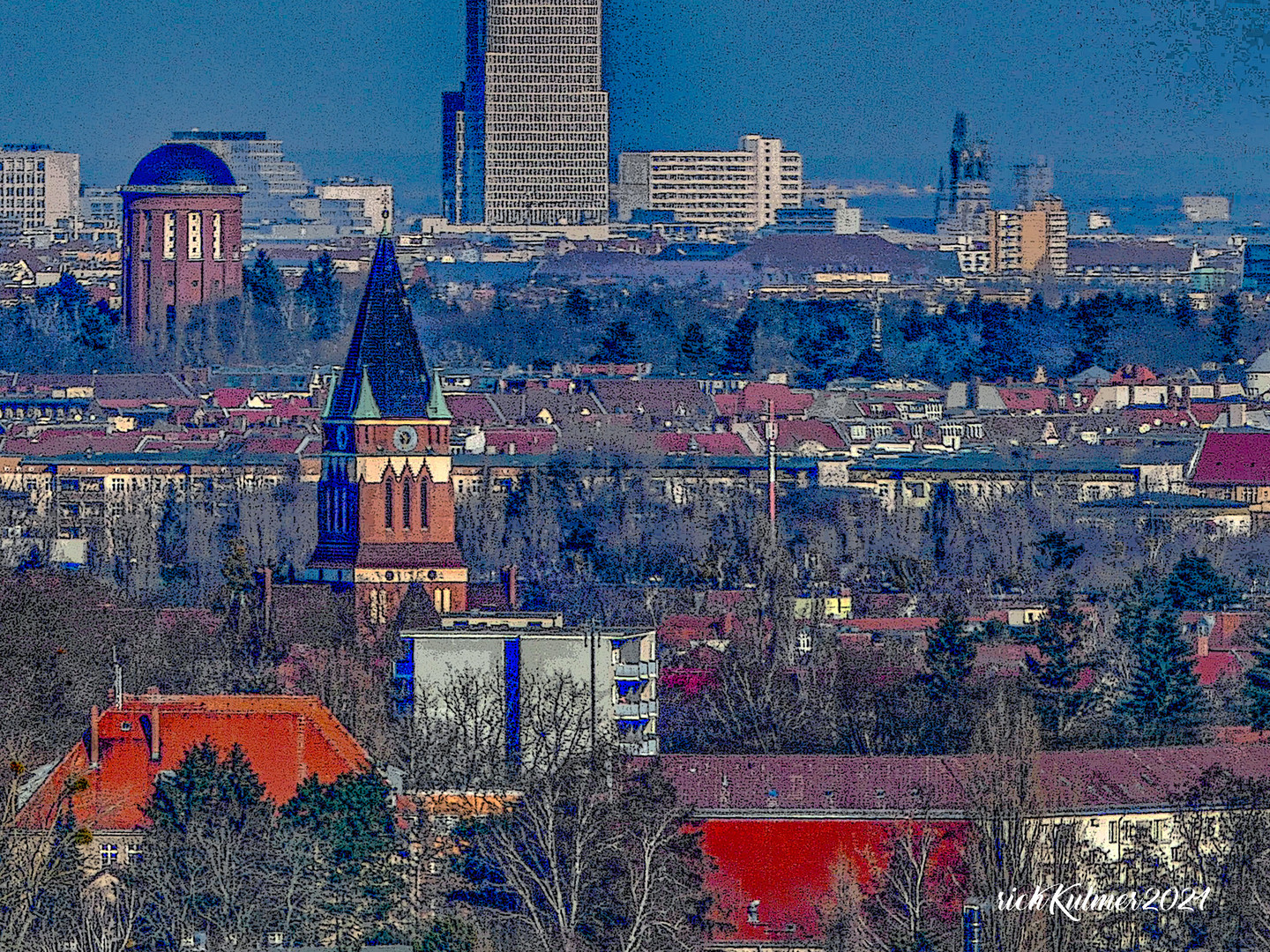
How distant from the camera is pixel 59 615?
4603cm

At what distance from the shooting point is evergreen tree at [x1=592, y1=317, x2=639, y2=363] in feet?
350

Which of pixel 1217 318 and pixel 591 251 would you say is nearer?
pixel 1217 318

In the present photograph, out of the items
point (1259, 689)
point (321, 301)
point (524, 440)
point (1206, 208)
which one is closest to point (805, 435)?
point (524, 440)

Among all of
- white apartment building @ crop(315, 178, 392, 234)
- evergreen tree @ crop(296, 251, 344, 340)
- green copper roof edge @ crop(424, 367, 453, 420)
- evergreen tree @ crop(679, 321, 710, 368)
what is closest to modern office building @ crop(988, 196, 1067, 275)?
white apartment building @ crop(315, 178, 392, 234)

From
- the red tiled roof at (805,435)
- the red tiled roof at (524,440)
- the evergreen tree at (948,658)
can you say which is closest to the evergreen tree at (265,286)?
the red tiled roof at (805,435)

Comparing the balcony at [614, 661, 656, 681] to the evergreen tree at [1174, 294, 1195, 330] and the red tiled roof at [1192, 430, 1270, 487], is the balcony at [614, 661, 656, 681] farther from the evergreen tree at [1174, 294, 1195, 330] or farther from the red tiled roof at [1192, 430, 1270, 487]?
the evergreen tree at [1174, 294, 1195, 330]

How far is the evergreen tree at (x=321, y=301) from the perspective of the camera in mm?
111688

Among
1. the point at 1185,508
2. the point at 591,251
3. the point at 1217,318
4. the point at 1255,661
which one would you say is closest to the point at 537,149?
the point at 591,251

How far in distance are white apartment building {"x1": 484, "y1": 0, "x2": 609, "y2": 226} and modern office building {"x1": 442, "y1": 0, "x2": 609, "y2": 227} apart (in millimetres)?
29

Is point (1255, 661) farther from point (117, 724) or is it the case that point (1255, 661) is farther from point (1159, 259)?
point (1159, 259)

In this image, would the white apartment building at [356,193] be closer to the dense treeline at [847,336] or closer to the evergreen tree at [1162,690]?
the dense treeline at [847,336]

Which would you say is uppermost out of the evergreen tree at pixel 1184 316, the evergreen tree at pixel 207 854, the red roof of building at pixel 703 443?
the evergreen tree at pixel 1184 316

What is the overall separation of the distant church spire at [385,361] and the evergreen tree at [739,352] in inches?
1804

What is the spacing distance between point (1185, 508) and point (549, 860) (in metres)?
43.7
